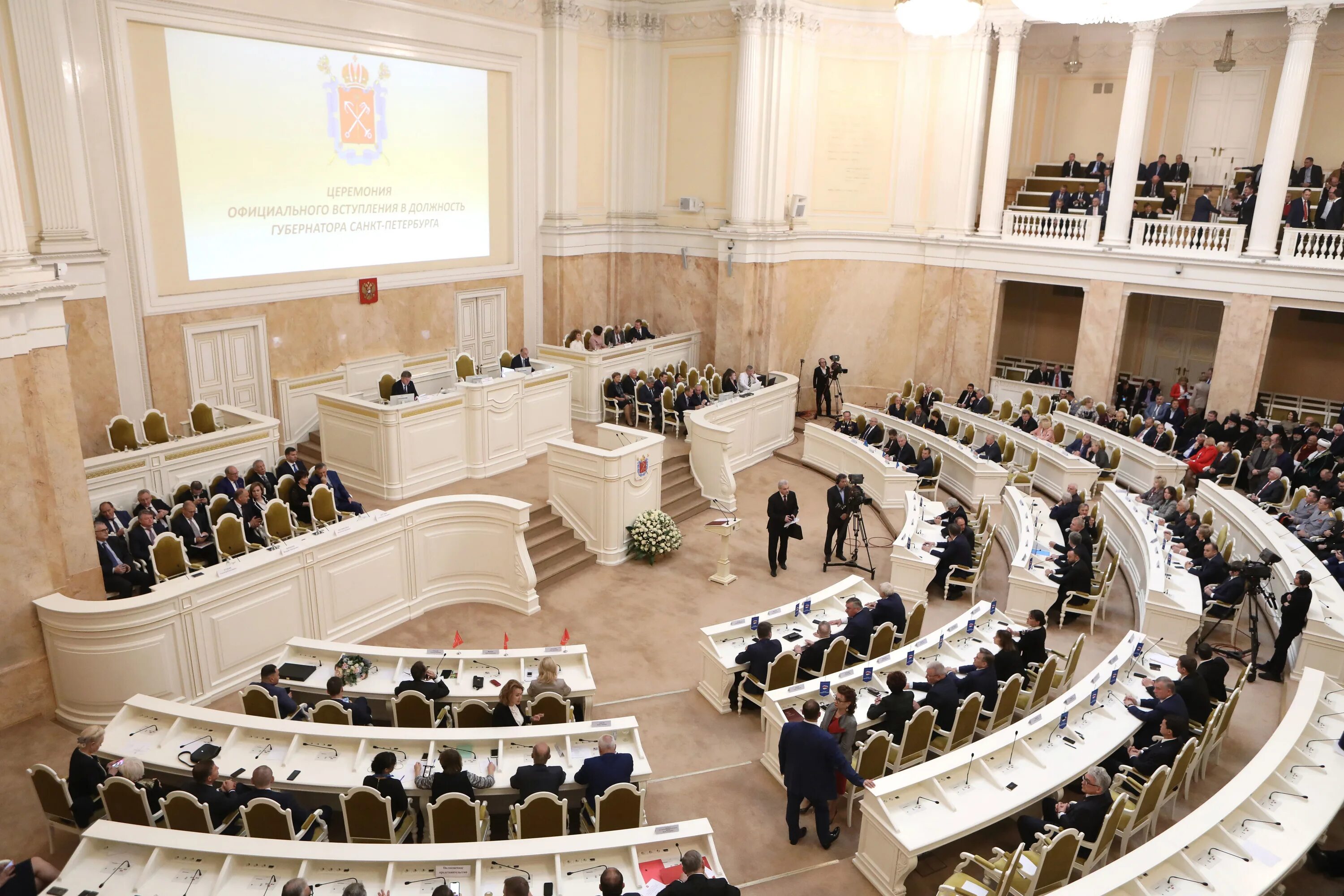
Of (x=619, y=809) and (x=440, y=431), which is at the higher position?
(x=440, y=431)

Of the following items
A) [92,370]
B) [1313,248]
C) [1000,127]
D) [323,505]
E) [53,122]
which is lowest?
[323,505]

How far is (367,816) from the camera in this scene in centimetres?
696

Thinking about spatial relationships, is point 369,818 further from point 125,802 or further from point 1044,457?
point 1044,457

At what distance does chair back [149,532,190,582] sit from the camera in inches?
413

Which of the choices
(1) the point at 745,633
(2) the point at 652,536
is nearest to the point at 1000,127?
(2) the point at 652,536

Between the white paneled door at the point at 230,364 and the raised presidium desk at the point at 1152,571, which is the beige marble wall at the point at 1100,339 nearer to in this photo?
the raised presidium desk at the point at 1152,571

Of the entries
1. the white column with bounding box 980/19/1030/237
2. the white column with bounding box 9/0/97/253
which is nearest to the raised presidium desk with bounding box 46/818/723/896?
the white column with bounding box 9/0/97/253

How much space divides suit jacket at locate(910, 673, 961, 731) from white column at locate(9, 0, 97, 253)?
487 inches

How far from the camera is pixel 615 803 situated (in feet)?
23.4

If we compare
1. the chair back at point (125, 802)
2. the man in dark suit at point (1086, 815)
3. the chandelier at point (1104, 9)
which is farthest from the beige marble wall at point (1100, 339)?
the chair back at point (125, 802)

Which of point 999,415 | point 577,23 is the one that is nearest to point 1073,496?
point 999,415

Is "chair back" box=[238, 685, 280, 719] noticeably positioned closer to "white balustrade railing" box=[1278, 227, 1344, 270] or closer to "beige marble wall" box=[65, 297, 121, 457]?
"beige marble wall" box=[65, 297, 121, 457]

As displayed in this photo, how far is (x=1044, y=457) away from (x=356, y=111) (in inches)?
550

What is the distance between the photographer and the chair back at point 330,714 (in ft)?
26.4
